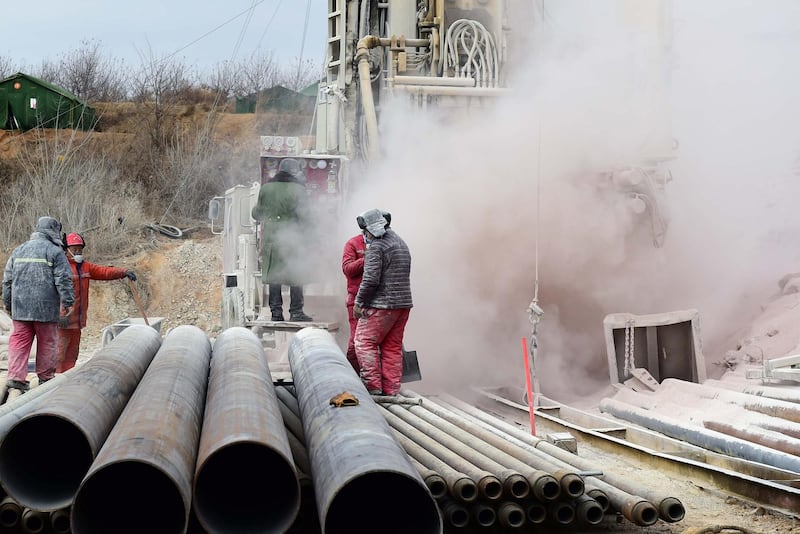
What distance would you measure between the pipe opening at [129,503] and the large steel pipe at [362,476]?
0.77m

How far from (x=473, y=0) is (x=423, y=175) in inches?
96.7

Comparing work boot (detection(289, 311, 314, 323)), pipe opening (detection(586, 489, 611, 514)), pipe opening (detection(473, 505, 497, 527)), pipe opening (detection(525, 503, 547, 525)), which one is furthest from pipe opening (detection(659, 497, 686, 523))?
work boot (detection(289, 311, 314, 323))

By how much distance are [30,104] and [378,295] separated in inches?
827

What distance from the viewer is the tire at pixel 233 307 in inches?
491

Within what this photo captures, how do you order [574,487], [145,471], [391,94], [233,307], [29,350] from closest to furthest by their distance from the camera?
[145,471], [574,487], [29,350], [391,94], [233,307]

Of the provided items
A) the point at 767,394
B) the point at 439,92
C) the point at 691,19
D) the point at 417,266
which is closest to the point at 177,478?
the point at 767,394

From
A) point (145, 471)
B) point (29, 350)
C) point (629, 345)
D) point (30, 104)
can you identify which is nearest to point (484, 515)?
point (145, 471)

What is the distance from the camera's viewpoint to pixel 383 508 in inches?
215

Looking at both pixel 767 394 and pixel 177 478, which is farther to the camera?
pixel 767 394

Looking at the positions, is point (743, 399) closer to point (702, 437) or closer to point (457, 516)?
point (702, 437)

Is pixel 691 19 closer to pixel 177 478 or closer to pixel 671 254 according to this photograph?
pixel 671 254

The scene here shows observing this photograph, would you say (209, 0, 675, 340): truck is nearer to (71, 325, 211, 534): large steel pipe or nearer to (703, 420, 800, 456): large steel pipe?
(703, 420, 800, 456): large steel pipe

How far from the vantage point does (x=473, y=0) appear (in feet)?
40.3

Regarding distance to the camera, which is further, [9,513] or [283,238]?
[283,238]
